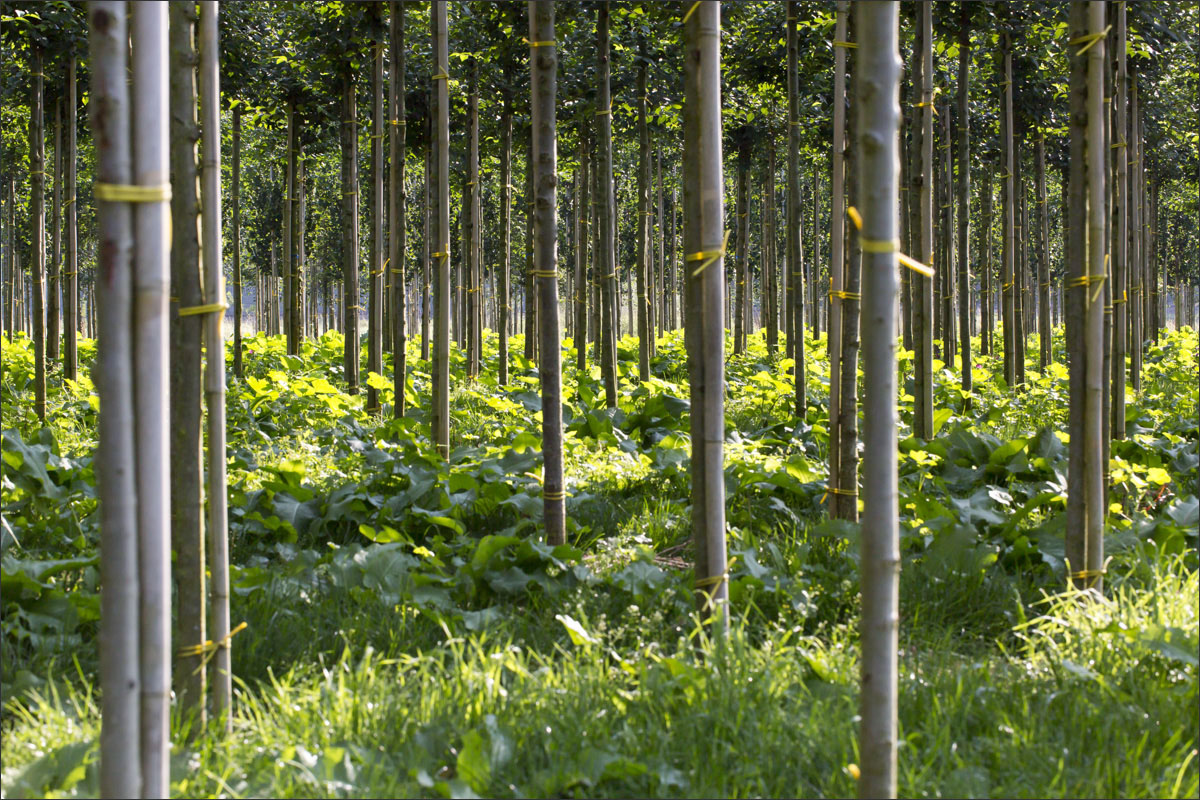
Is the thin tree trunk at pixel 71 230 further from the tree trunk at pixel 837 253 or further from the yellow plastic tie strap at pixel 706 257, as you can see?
the yellow plastic tie strap at pixel 706 257

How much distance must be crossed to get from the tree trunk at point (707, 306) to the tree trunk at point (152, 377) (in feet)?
5.66

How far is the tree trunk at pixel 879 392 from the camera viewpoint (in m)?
2.12

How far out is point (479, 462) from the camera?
236 inches

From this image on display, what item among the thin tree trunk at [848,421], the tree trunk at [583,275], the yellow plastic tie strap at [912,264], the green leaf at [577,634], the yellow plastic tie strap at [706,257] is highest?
the tree trunk at [583,275]

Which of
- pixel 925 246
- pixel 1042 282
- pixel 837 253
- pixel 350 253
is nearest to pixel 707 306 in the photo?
pixel 837 253

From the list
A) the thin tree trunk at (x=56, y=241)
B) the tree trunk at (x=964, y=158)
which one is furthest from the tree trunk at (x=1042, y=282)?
the thin tree trunk at (x=56, y=241)

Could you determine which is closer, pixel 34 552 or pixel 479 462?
pixel 34 552

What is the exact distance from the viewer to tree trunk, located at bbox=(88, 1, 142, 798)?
199cm

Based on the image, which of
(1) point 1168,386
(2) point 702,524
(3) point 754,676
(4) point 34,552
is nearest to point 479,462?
(4) point 34,552

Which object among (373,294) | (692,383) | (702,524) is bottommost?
(702,524)

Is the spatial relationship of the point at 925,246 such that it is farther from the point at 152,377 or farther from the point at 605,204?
the point at 152,377

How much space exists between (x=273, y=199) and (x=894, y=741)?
24.7 m

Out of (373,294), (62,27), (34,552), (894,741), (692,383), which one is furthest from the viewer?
(373,294)

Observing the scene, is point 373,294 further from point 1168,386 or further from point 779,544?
point 1168,386
